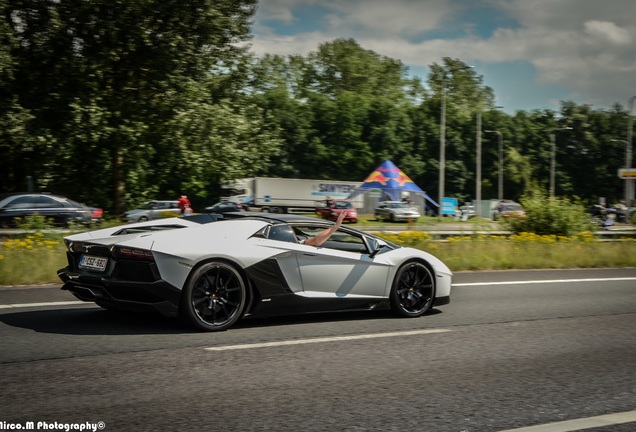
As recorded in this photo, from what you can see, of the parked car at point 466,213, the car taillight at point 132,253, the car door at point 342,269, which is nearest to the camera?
the car taillight at point 132,253

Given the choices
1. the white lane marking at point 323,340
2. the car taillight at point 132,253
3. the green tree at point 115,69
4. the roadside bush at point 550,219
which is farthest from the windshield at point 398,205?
the car taillight at point 132,253

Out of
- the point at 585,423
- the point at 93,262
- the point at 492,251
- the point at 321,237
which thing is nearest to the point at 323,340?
the point at 321,237

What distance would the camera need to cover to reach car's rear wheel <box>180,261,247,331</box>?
730 centimetres

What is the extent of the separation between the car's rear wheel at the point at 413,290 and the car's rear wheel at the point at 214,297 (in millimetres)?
2064

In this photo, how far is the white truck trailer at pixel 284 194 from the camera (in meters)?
55.3

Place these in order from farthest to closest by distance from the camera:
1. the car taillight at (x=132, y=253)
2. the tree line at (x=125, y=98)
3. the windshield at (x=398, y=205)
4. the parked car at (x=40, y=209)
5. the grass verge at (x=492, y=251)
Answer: the windshield at (x=398, y=205) < the tree line at (x=125, y=98) < the parked car at (x=40, y=209) < the grass verge at (x=492, y=251) < the car taillight at (x=132, y=253)

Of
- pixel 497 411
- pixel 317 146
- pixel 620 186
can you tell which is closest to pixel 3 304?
pixel 497 411

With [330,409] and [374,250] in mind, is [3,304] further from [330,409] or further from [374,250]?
[330,409]

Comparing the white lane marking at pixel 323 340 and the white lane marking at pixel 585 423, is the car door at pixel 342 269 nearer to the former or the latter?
the white lane marking at pixel 323 340

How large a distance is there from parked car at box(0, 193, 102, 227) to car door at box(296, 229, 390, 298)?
20.2 m

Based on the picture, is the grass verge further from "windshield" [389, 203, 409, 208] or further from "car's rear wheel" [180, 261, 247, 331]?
"windshield" [389, 203, 409, 208]

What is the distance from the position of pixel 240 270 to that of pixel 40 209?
22672mm

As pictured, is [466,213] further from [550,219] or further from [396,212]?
[550,219]

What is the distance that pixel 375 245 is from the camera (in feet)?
29.3
